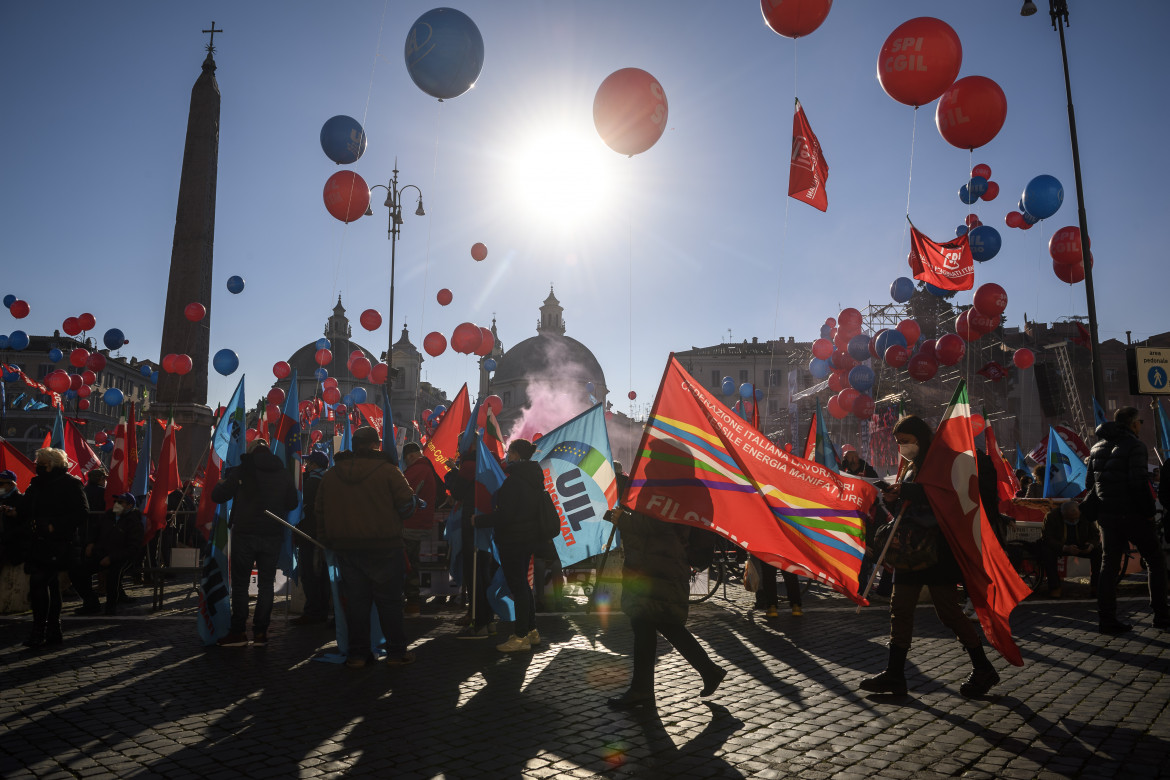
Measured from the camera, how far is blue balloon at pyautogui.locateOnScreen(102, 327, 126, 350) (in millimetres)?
25141

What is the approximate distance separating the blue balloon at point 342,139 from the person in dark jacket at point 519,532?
717 centimetres

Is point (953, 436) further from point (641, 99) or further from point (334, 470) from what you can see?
point (641, 99)

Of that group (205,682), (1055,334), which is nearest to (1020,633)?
(205,682)

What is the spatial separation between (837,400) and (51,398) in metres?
25.5

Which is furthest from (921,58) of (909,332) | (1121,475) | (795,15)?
(909,332)

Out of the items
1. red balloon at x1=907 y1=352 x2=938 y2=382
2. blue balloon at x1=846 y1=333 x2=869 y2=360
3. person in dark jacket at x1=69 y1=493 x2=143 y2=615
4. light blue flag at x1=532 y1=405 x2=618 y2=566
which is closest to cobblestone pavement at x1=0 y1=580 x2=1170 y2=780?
light blue flag at x1=532 y1=405 x2=618 y2=566

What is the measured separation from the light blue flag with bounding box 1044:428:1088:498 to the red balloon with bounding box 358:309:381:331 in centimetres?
1724

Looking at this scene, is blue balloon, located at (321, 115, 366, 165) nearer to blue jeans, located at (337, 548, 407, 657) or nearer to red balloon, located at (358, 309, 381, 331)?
blue jeans, located at (337, 548, 407, 657)

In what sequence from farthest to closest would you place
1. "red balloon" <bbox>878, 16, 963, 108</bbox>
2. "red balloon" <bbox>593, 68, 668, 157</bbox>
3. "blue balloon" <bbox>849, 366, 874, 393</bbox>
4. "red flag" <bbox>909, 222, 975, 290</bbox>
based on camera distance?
"blue balloon" <bbox>849, 366, 874, 393</bbox>
"red flag" <bbox>909, 222, 975, 290</bbox>
"red balloon" <bbox>593, 68, 668, 157</bbox>
"red balloon" <bbox>878, 16, 963, 108</bbox>

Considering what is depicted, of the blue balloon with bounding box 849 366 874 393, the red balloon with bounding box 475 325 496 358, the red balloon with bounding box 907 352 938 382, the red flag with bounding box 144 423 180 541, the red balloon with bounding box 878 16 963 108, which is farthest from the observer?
the red balloon with bounding box 475 325 496 358

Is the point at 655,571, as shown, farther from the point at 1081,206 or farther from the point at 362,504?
the point at 1081,206

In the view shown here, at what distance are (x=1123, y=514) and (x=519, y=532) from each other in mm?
5183

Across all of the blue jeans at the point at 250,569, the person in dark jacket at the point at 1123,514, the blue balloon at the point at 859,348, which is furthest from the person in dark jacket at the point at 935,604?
the blue balloon at the point at 859,348

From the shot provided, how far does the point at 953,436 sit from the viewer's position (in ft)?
17.5
